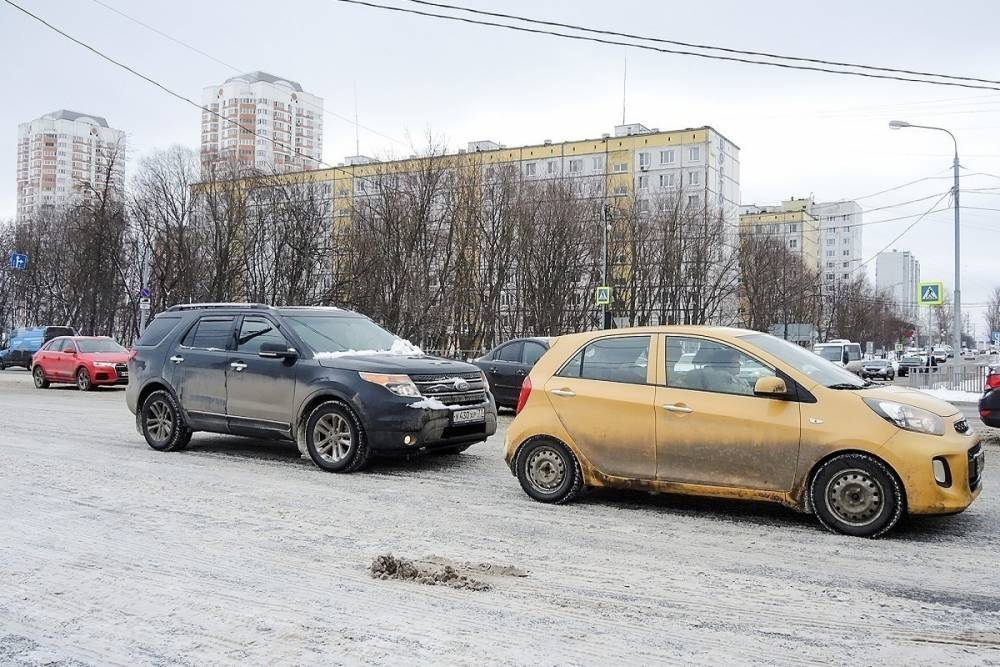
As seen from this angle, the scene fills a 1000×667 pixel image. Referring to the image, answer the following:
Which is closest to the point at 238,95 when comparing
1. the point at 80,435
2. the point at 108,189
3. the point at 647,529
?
the point at 108,189

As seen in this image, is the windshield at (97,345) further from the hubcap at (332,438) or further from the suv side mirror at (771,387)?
the suv side mirror at (771,387)

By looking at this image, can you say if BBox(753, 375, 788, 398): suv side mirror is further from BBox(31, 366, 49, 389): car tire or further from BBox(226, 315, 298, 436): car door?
BBox(31, 366, 49, 389): car tire

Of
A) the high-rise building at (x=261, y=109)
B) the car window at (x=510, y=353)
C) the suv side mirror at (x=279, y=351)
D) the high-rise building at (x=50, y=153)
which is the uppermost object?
the high-rise building at (x=261, y=109)

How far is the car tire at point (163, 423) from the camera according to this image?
33.4 feet

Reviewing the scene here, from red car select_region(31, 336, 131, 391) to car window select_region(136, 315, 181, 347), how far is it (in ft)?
47.3

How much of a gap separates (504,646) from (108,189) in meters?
53.7

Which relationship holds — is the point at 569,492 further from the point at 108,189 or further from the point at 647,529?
the point at 108,189

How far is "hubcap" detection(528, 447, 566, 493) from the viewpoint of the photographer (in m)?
7.17

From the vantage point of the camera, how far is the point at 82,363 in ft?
77.6

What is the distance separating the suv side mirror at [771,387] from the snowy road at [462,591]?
1050mm

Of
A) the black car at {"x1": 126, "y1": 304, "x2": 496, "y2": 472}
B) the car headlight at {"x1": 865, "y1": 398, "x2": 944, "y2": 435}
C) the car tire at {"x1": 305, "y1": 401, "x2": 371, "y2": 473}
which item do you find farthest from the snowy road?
the car headlight at {"x1": 865, "y1": 398, "x2": 944, "y2": 435}

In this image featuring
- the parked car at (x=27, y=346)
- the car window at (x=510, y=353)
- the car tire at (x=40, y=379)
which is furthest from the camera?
the parked car at (x=27, y=346)

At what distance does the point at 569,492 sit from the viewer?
7.10 meters

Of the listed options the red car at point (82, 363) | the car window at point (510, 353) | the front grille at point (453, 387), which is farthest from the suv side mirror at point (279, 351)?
the red car at point (82, 363)
